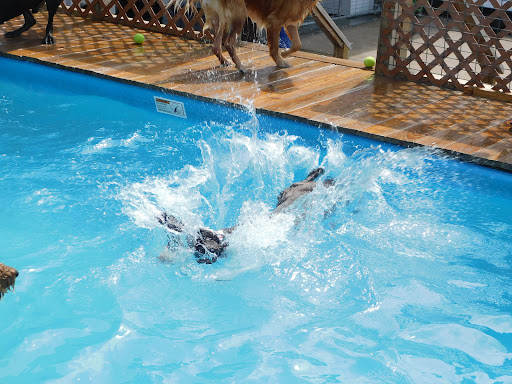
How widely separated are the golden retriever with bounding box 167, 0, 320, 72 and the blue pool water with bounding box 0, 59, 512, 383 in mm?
1189

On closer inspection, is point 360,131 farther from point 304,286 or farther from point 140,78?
point 140,78

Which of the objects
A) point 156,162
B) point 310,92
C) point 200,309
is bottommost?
point 200,309

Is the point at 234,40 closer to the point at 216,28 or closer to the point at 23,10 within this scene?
the point at 216,28

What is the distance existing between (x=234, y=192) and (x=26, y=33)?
502 cm

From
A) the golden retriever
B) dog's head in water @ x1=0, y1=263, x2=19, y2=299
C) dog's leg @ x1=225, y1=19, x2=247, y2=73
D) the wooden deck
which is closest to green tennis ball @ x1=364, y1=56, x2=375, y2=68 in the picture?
the wooden deck

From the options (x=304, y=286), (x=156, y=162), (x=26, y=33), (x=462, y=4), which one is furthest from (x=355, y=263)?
(x=26, y=33)

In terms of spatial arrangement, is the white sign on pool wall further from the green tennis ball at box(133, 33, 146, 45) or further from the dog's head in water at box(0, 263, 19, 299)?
the dog's head in water at box(0, 263, 19, 299)

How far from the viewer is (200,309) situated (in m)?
3.74

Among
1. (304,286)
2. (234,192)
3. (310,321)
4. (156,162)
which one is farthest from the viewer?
(156,162)

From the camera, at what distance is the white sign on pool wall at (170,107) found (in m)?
6.18

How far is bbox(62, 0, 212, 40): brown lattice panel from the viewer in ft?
26.8

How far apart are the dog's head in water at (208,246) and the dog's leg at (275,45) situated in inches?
130

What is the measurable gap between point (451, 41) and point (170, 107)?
9.16ft

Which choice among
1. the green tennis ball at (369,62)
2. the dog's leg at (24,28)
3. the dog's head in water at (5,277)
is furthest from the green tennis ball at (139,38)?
the dog's head in water at (5,277)
